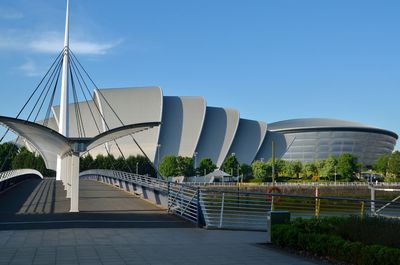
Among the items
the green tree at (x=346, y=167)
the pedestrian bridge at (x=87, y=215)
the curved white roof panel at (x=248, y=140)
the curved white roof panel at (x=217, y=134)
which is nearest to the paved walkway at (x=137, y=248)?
the pedestrian bridge at (x=87, y=215)

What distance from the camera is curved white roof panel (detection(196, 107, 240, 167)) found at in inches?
5079

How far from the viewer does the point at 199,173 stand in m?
116

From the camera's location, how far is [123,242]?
10.6 metres

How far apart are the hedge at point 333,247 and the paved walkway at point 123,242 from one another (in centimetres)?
34

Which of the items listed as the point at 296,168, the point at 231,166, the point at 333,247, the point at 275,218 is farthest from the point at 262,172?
the point at 333,247

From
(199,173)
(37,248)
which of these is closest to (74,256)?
(37,248)

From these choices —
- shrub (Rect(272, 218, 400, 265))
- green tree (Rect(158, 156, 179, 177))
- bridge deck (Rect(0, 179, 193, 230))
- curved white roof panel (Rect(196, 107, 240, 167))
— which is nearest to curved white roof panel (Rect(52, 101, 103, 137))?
green tree (Rect(158, 156, 179, 177))

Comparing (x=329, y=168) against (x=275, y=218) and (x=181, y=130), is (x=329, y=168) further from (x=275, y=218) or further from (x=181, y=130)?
(x=275, y=218)

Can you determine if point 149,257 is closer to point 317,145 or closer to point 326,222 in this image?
point 326,222

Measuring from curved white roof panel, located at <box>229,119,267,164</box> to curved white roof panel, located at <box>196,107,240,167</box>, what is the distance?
11.8ft

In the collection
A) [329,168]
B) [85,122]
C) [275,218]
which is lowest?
[329,168]

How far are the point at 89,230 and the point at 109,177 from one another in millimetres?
27509

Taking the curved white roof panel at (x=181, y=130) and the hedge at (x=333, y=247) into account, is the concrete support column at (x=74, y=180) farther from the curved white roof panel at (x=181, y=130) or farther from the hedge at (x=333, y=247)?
the curved white roof panel at (x=181, y=130)

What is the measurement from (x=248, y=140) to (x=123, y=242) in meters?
125
